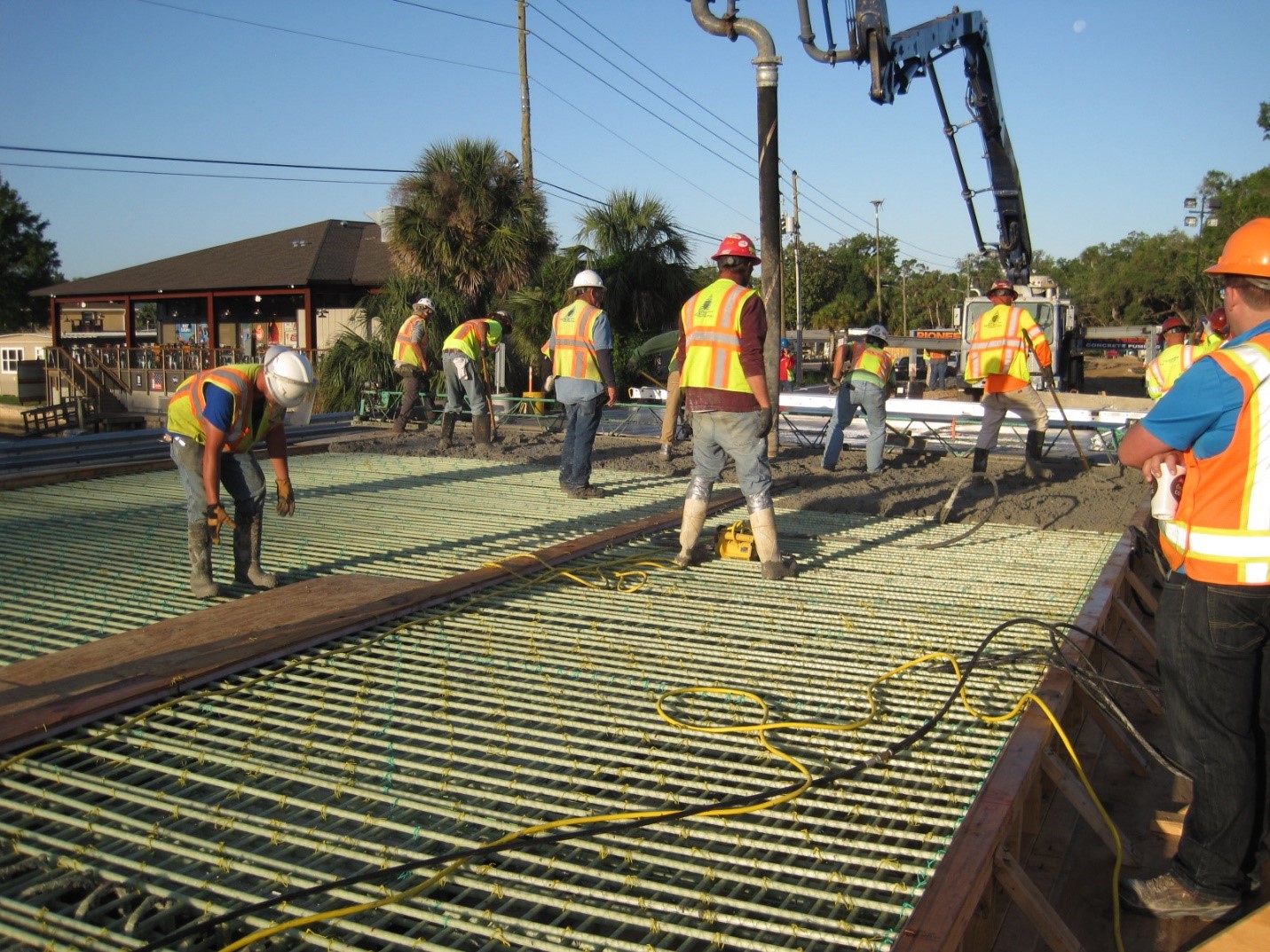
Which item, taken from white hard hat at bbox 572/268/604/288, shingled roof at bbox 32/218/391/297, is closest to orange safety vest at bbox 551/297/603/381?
white hard hat at bbox 572/268/604/288

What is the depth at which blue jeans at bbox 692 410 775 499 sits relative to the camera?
548cm

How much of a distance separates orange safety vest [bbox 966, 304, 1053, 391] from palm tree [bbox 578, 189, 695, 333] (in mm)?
12209

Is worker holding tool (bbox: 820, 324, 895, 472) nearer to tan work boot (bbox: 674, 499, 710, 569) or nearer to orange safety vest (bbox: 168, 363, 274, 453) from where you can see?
tan work boot (bbox: 674, 499, 710, 569)

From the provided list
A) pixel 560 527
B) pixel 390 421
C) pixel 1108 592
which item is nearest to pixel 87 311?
pixel 390 421

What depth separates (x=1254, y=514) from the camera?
9.04 feet

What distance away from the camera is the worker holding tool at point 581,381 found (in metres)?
8.34

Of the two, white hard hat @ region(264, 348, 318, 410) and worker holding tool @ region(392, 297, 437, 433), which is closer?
white hard hat @ region(264, 348, 318, 410)

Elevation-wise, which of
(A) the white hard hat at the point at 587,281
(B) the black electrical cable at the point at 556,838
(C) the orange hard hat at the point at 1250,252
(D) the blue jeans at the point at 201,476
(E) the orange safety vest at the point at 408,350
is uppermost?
(A) the white hard hat at the point at 587,281

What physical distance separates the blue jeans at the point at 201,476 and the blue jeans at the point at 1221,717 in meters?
4.13

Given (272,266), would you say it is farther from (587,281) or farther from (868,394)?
(868,394)

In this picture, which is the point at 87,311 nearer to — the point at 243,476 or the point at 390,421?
the point at 390,421

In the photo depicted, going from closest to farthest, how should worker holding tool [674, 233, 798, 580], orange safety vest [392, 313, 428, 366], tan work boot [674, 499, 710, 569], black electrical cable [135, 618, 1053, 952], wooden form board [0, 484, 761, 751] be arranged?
black electrical cable [135, 618, 1053, 952] → wooden form board [0, 484, 761, 751] → worker holding tool [674, 233, 798, 580] → tan work boot [674, 499, 710, 569] → orange safety vest [392, 313, 428, 366]

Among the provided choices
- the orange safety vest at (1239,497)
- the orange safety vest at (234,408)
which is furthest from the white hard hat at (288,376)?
the orange safety vest at (1239,497)

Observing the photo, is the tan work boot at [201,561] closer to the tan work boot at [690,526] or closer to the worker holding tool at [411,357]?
the tan work boot at [690,526]
